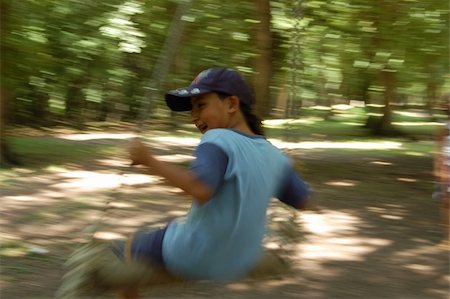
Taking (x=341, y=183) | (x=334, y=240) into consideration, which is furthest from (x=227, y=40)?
(x=334, y=240)

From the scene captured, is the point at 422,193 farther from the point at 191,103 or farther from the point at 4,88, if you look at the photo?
the point at 191,103

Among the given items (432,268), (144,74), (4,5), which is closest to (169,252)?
(432,268)

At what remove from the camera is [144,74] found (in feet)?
38.1

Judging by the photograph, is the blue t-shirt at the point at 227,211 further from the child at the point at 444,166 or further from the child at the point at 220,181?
the child at the point at 444,166

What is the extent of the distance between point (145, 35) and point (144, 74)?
376 cm

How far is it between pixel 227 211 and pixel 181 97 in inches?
18.2

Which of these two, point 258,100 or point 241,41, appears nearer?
point 241,41

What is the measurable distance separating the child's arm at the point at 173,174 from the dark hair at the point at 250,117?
37 centimetres

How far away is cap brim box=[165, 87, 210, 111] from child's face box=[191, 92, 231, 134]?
29 millimetres

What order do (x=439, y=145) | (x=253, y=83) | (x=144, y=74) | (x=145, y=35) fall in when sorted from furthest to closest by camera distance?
1. (x=144, y=74)
2. (x=253, y=83)
3. (x=145, y=35)
4. (x=439, y=145)

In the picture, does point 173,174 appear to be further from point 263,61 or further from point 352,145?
point 352,145

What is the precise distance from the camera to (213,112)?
87.5 inches

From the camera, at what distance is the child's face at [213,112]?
2213mm

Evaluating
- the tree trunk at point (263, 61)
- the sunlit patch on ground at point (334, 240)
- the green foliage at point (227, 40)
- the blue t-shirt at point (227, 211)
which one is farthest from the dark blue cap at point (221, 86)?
the tree trunk at point (263, 61)
